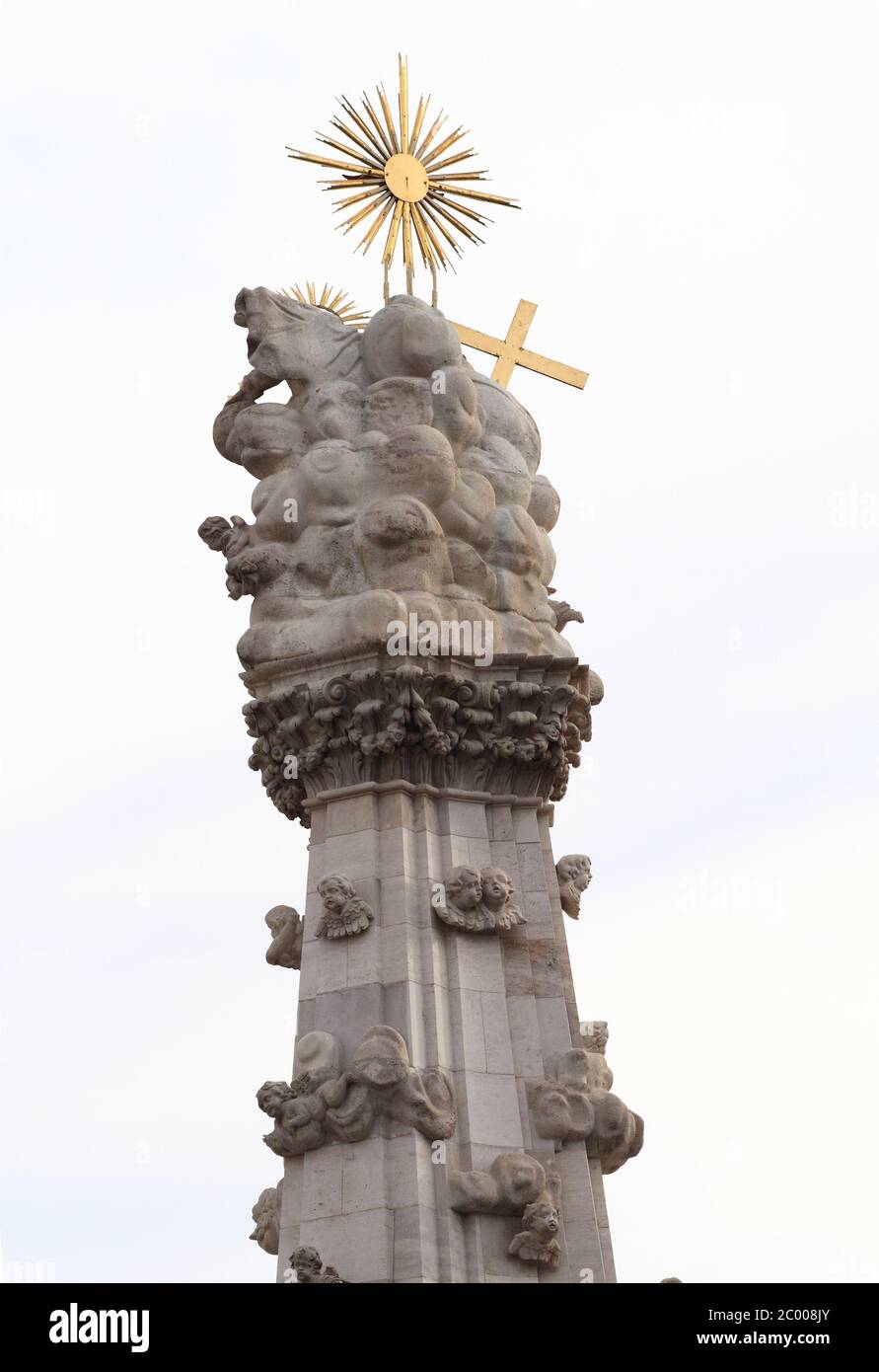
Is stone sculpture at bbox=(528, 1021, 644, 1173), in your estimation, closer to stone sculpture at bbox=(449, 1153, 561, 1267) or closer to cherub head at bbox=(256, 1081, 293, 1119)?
stone sculpture at bbox=(449, 1153, 561, 1267)

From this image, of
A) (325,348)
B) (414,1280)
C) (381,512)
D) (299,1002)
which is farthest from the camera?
(325,348)

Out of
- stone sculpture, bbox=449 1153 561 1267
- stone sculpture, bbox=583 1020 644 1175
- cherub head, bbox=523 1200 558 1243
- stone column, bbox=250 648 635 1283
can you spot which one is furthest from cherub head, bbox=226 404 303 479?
cherub head, bbox=523 1200 558 1243

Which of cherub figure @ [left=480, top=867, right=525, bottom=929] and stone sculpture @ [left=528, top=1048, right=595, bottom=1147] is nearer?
stone sculpture @ [left=528, top=1048, right=595, bottom=1147]

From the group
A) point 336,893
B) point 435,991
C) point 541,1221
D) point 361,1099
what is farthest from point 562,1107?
point 336,893

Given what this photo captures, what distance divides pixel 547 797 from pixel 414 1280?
4.98m

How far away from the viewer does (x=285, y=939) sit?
18922 mm

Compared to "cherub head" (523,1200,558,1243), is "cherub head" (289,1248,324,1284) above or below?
below

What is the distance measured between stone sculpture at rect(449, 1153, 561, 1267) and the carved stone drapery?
3.57 meters

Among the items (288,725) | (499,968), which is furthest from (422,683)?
(499,968)

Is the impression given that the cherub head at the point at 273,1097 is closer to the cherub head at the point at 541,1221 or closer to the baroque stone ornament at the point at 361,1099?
the baroque stone ornament at the point at 361,1099

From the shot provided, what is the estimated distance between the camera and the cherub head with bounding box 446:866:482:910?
704 inches

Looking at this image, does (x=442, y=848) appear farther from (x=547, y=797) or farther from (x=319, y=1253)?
(x=319, y=1253)

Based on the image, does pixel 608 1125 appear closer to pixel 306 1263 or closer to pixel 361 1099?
pixel 361 1099

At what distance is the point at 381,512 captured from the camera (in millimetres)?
19172
